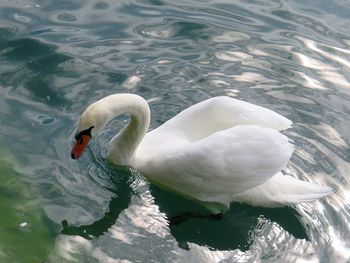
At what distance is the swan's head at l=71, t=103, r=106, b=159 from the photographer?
5.07 m

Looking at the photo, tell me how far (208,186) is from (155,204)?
0.41 meters

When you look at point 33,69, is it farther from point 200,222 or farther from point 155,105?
point 200,222

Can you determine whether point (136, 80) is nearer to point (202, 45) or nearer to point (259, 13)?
point (202, 45)

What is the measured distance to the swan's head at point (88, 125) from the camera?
5.07 meters

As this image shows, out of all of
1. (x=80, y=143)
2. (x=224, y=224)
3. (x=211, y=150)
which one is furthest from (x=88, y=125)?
(x=224, y=224)

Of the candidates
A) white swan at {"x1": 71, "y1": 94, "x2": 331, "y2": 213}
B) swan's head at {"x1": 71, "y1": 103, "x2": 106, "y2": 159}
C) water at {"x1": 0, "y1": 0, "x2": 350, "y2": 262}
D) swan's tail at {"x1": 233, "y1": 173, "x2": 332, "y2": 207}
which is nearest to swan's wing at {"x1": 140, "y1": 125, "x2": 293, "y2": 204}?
white swan at {"x1": 71, "y1": 94, "x2": 331, "y2": 213}

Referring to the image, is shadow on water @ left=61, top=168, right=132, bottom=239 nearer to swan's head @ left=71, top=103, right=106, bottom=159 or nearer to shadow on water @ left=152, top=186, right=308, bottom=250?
shadow on water @ left=152, top=186, right=308, bottom=250

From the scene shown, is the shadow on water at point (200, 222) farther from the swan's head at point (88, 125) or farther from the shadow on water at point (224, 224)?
the swan's head at point (88, 125)

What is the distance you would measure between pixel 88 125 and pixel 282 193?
1448 mm

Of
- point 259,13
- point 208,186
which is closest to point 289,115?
point 208,186

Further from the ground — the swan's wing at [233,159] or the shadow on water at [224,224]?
the swan's wing at [233,159]

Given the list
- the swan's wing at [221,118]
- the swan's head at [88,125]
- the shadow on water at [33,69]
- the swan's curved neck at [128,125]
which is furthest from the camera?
the shadow on water at [33,69]

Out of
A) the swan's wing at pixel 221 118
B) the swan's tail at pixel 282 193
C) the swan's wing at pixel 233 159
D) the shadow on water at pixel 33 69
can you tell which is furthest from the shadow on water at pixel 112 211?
the shadow on water at pixel 33 69

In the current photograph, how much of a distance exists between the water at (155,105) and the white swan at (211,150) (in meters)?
0.16
